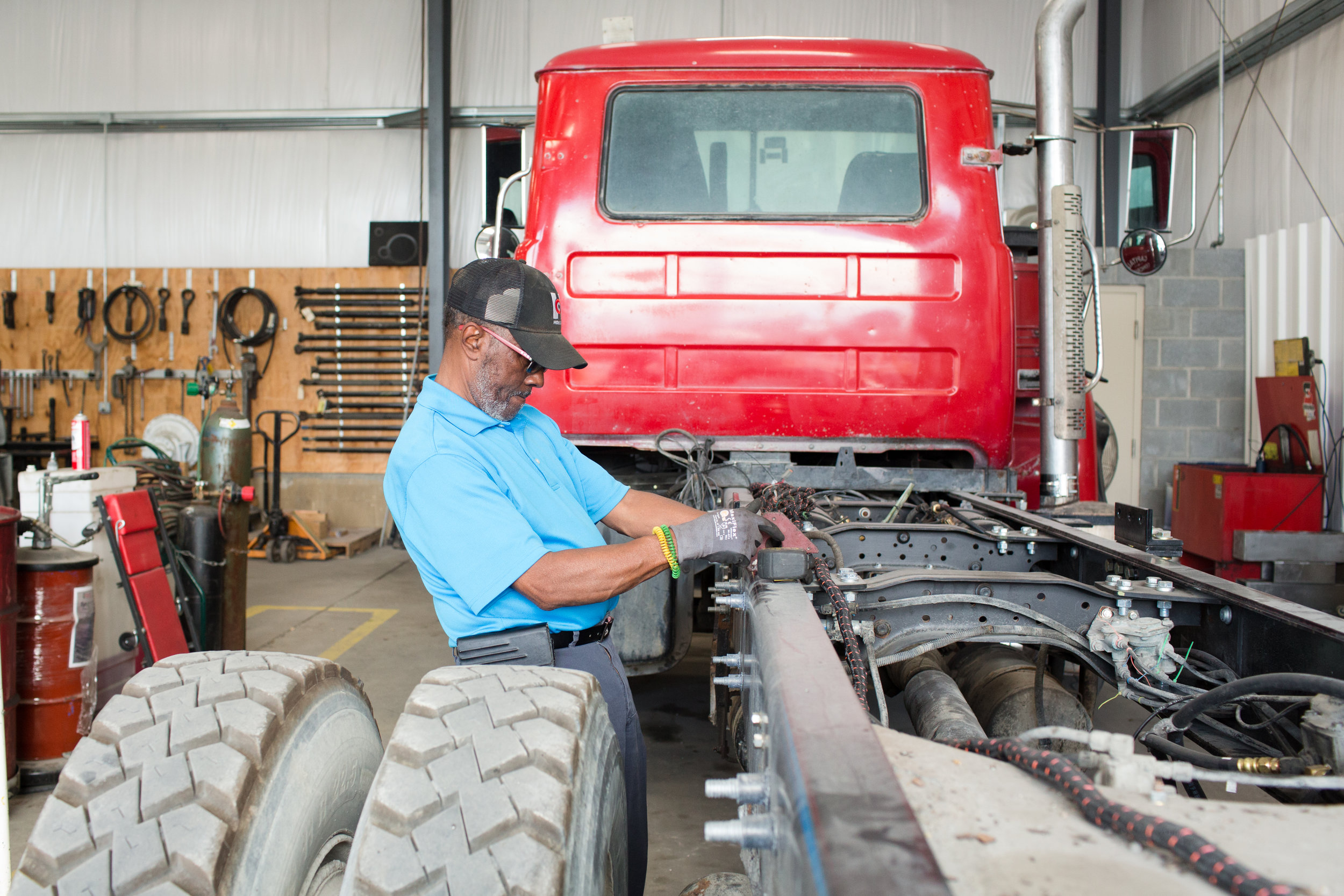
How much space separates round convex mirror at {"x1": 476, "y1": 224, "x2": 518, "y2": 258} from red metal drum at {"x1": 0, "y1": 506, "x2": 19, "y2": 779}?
179 cm

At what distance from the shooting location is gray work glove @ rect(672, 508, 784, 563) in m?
1.85

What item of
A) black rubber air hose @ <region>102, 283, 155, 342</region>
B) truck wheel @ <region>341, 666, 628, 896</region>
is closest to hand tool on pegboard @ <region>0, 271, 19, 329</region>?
black rubber air hose @ <region>102, 283, 155, 342</region>

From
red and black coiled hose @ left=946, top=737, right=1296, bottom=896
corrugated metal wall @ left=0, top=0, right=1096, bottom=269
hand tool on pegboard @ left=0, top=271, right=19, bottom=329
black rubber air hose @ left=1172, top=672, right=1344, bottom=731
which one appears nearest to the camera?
red and black coiled hose @ left=946, top=737, right=1296, bottom=896

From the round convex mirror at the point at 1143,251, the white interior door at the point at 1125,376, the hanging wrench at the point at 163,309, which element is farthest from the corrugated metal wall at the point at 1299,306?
the hanging wrench at the point at 163,309

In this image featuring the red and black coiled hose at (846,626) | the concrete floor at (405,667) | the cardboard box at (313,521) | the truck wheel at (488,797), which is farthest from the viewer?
the cardboard box at (313,521)

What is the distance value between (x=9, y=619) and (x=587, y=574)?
249 centimetres

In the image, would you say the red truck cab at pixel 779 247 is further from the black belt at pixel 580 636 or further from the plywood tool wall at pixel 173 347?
the plywood tool wall at pixel 173 347

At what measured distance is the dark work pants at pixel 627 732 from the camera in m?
1.89

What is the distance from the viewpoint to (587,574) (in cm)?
173

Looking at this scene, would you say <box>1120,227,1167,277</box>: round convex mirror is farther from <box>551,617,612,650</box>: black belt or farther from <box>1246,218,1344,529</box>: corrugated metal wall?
<box>1246,218,1344,529</box>: corrugated metal wall

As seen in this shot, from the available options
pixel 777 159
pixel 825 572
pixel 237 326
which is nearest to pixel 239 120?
pixel 237 326

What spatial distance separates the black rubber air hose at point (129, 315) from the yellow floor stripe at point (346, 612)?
4.79 m

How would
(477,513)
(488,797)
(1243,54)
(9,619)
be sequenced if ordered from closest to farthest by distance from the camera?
1. (488,797)
2. (477,513)
3. (9,619)
4. (1243,54)

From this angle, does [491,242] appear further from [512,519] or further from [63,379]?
[63,379]
